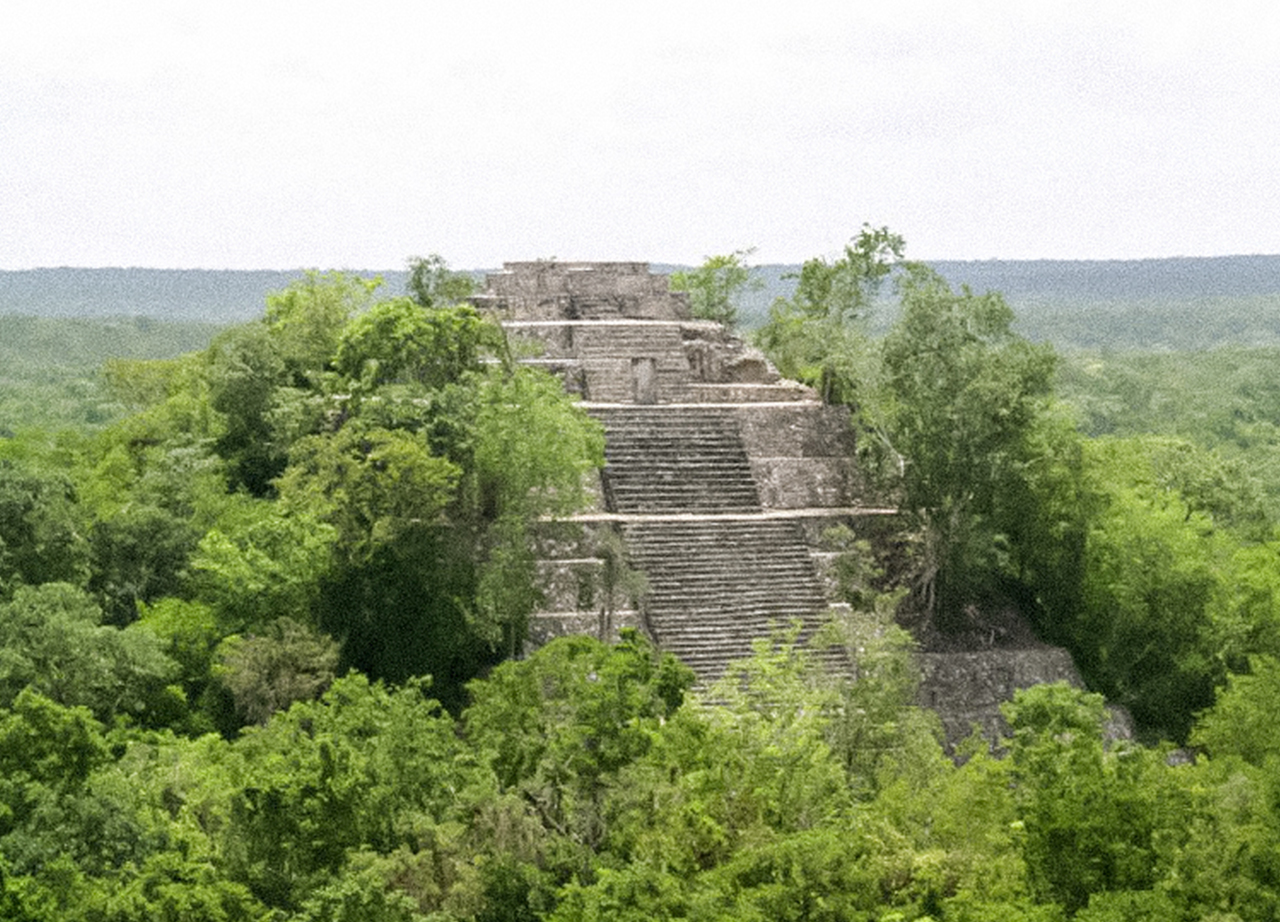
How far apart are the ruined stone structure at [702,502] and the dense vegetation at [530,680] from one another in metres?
0.67

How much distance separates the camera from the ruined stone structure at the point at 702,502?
25.2 m

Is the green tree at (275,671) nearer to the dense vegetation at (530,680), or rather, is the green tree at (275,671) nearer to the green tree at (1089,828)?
the dense vegetation at (530,680)

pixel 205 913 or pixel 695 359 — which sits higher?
pixel 695 359

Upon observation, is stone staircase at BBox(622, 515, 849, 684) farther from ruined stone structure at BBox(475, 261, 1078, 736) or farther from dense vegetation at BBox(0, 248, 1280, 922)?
dense vegetation at BBox(0, 248, 1280, 922)

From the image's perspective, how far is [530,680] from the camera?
2048cm

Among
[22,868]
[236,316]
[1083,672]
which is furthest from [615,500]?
[236,316]

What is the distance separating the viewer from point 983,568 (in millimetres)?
26547

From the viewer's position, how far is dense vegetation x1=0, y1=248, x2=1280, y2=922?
17953 mm

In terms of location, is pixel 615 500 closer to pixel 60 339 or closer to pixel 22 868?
pixel 22 868

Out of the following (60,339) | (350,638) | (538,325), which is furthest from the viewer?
(60,339)

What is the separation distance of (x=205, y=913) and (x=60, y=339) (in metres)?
113

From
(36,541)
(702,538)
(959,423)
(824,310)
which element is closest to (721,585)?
(702,538)

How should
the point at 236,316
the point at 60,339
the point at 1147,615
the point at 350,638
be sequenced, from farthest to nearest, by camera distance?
the point at 236,316 < the point at 60,339 < the point at 1147,615 < the point at 350,638

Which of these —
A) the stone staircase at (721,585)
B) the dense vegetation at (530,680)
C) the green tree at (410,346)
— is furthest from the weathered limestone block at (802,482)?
the green tree at (410,346)
